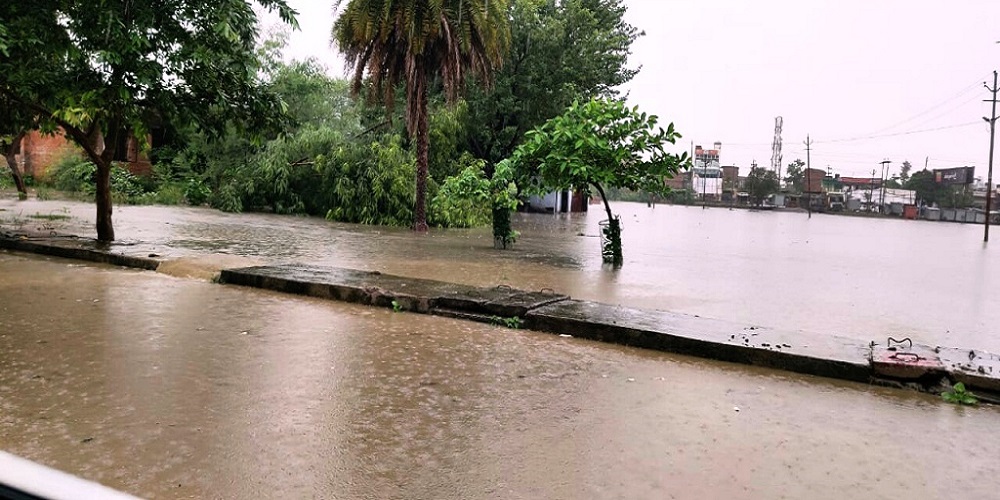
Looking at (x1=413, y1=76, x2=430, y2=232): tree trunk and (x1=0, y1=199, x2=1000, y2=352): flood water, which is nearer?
(x1=0, y1=199, x2=1000, y2=352): flood water

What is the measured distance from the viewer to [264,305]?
7.15 meters

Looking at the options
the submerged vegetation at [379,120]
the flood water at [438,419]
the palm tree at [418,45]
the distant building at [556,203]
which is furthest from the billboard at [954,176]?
the flood water at [438,419]

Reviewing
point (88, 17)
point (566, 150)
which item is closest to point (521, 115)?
point (566, 150)

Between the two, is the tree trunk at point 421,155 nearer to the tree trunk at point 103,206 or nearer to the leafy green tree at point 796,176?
the tree trunk at point 103,206

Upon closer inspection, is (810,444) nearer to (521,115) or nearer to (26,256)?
(26,256)

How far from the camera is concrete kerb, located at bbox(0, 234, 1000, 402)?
16.4 ft

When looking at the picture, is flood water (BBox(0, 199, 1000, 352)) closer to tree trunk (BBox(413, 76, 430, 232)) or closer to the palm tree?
tree trunk (BBox(413, 76, 430, 232))

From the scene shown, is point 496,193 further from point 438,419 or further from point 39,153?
point 39,153

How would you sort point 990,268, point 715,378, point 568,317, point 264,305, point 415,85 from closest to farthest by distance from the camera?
point 715,378
point 568,317
point 264,305
point 990,268
point 415,85

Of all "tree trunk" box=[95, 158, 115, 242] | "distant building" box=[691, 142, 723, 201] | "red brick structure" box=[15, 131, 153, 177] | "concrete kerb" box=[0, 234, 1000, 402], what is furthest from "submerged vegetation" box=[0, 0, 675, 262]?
"distant building" box=[691, 142, 723, 201]

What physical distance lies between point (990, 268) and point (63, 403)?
2025cm

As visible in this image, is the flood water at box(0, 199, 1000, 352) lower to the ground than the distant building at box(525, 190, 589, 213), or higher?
lower

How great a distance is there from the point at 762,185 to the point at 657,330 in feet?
282

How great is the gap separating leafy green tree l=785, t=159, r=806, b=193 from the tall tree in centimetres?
9213
